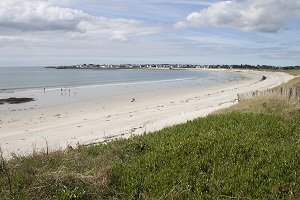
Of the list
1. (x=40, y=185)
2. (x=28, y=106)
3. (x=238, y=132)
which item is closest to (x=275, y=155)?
(x=238, y=132)

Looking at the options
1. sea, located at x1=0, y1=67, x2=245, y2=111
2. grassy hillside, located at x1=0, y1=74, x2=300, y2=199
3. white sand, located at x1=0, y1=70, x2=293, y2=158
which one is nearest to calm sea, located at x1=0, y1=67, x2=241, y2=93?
sea, located at x1=0, y1=67, x2=245, y2=111

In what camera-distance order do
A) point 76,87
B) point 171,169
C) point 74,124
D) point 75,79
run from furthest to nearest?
point 75,79, point 76,87, point 74,124, point 171,169

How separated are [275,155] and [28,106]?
30.1 meters

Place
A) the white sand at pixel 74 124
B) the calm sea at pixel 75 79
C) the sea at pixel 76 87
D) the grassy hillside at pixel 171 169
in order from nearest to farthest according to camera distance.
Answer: the grassy hillside at pixel 171 169 < the white sand at pixel 74 124 < the sea at pixel 76 87 < the calm sea at pixel 75 79

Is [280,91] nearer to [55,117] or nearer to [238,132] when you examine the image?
[238,132]

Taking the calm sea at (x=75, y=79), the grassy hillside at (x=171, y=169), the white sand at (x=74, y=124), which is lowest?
the calm sea at (x=75, y=79)

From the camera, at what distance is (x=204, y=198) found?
7.27m

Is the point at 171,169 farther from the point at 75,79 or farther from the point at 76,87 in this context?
the point at 75,79

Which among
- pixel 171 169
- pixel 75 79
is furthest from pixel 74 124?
pixel 75 79

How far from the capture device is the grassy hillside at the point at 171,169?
7.48m

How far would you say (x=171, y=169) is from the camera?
8.54 meters

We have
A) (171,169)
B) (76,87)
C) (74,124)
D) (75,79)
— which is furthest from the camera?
(75,79)

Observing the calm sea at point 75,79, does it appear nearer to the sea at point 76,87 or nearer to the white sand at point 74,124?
the sea at point 76,87

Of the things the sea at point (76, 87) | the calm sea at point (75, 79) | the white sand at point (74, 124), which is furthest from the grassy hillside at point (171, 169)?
the calm sea at point (75, 79)
